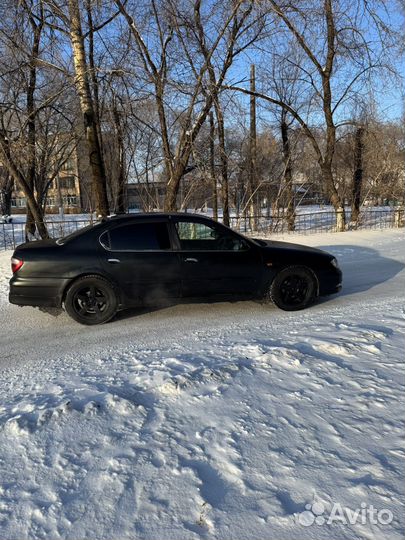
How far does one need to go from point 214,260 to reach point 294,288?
1288 millimetres

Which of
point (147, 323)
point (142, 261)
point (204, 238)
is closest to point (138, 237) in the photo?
point (142, 261)

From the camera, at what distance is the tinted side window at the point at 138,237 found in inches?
200

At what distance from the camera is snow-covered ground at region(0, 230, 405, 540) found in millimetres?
1881

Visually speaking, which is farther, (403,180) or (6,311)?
(403,180)

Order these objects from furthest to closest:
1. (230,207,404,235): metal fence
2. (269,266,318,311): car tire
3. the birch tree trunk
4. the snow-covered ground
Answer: (230,207,404,235): metal fence
the birch tree trunk
(269,266,318,311): car tire
the snow-covered ground

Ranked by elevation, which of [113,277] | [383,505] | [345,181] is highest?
[345,181]

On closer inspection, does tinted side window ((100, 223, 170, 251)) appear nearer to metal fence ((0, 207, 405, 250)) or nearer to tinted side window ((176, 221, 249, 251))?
tinted side window ((176, 221, 249, 251))

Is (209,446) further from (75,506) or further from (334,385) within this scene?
(334,385)

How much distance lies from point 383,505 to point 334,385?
1.17 metres

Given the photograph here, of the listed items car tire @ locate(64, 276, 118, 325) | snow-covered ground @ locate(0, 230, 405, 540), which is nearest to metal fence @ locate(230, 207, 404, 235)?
car tire @ locate(64, 276, 118, 325)

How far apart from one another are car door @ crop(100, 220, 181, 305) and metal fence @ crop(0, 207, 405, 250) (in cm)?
1040

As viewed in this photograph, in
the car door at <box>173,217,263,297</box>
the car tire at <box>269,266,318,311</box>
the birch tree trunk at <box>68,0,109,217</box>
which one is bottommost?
the car tire at <box>269,266,318,311</box>

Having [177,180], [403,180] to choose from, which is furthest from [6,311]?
[403,180]

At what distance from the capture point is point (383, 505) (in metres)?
1.93
